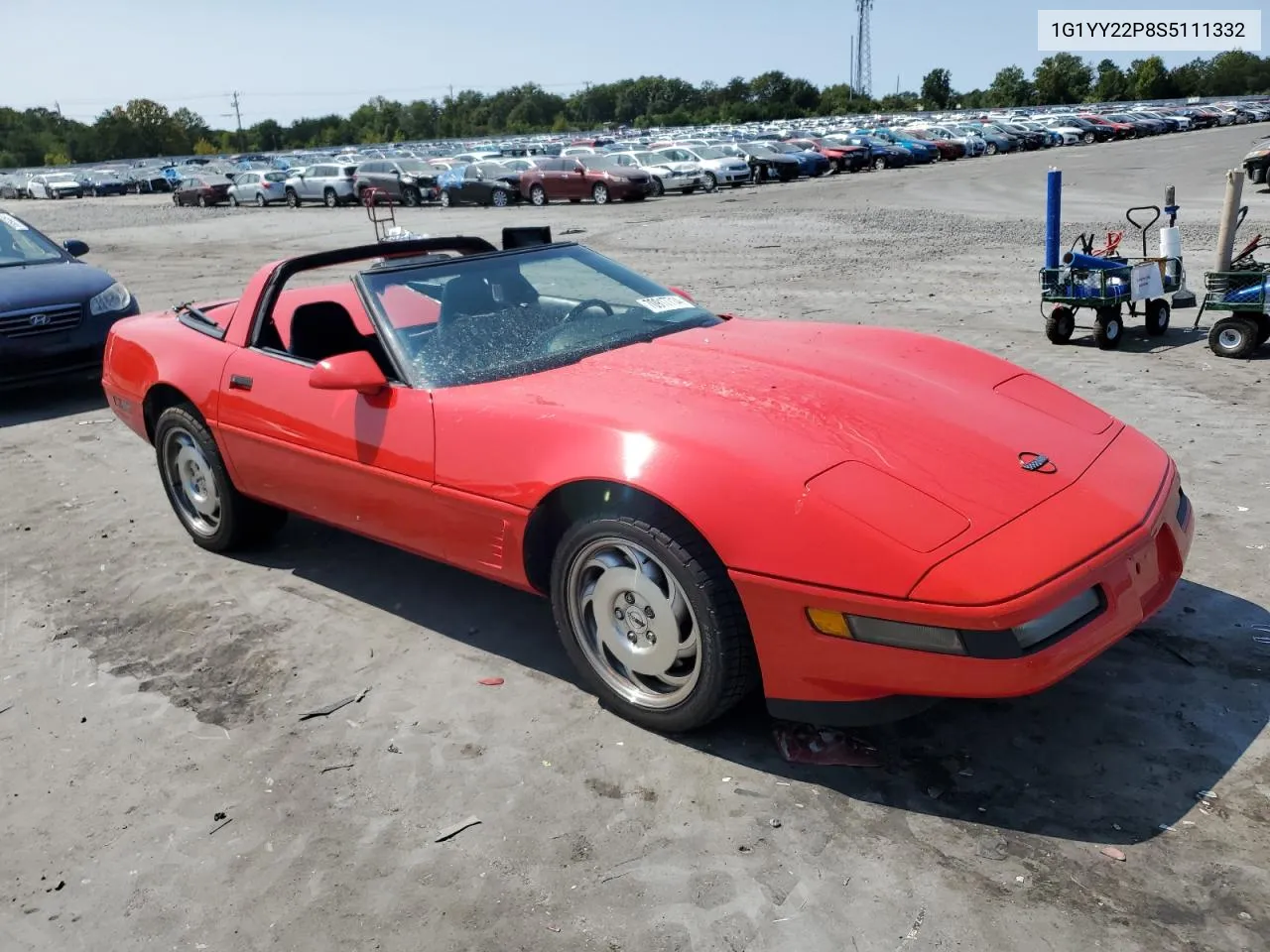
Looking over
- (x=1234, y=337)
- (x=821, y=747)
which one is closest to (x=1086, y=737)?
(x=821, y=747)

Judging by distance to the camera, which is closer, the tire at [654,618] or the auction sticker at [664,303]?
the tire at [654,618]

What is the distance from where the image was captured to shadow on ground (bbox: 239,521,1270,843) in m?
2.71

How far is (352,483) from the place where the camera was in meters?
3.87

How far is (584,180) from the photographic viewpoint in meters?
27.9

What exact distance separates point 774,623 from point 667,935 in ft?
2.66

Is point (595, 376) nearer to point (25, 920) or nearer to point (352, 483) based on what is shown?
point (352, 483)

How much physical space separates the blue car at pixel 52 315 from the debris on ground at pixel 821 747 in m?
7.04

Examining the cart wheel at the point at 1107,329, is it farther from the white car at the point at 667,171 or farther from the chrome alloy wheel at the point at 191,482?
the white car at the point at 667,171

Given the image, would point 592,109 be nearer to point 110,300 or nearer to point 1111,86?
point 1111,86

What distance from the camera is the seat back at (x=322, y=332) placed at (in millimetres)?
4375

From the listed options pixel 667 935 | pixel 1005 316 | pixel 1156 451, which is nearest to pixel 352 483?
pixel 667 935

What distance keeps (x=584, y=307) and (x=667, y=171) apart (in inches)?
1058

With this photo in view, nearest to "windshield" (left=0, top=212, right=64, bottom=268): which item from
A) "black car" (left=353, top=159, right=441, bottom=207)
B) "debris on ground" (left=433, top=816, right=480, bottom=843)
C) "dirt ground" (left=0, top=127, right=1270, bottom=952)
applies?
"dirt ground" (left=0, top=127, right=1270, bottom=952)

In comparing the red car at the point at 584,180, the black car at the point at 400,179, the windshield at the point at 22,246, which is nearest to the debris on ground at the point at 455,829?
the windshield at the point at 22,246
